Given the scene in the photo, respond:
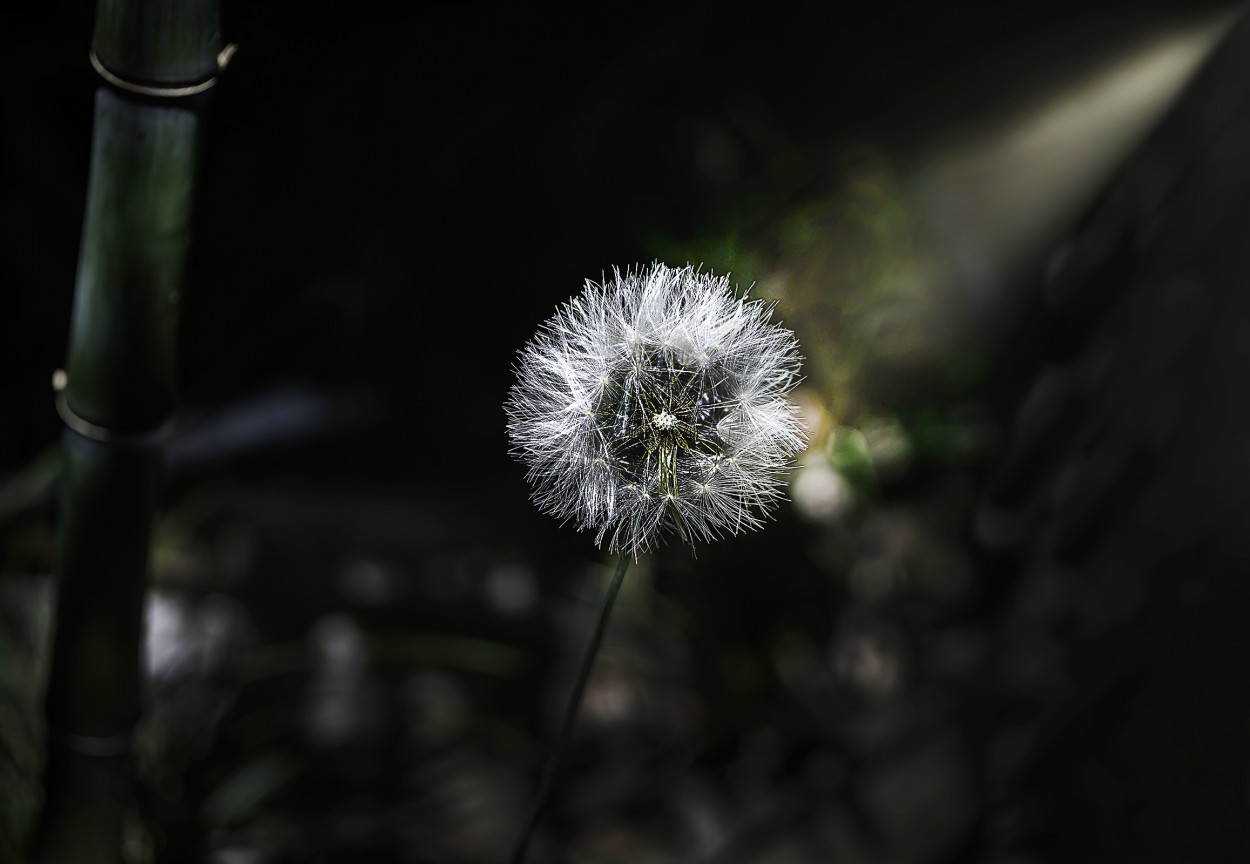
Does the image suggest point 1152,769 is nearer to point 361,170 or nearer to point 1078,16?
point 1078,16

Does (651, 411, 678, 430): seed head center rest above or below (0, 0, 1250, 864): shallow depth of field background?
below

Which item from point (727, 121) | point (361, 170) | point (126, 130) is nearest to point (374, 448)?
point (361, 170)

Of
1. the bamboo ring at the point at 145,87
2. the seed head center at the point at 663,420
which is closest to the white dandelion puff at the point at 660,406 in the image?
the seed head center at the point at 663,420

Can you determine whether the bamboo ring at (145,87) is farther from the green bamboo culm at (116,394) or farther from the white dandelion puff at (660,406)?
the white dandelion puff at (660,406)

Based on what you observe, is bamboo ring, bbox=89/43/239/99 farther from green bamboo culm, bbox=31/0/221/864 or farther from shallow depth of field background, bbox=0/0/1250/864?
shallow depth of field background, bbox=0/0/1250/864

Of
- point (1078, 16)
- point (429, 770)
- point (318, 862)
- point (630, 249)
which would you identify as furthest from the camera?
point (429, 770)

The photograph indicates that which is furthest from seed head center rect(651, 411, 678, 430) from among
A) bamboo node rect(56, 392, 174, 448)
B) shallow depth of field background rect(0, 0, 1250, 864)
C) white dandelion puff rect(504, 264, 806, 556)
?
bamboo node rect(56, 392, 174, 448)

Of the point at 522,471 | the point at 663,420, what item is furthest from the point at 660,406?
the point at 522,471
